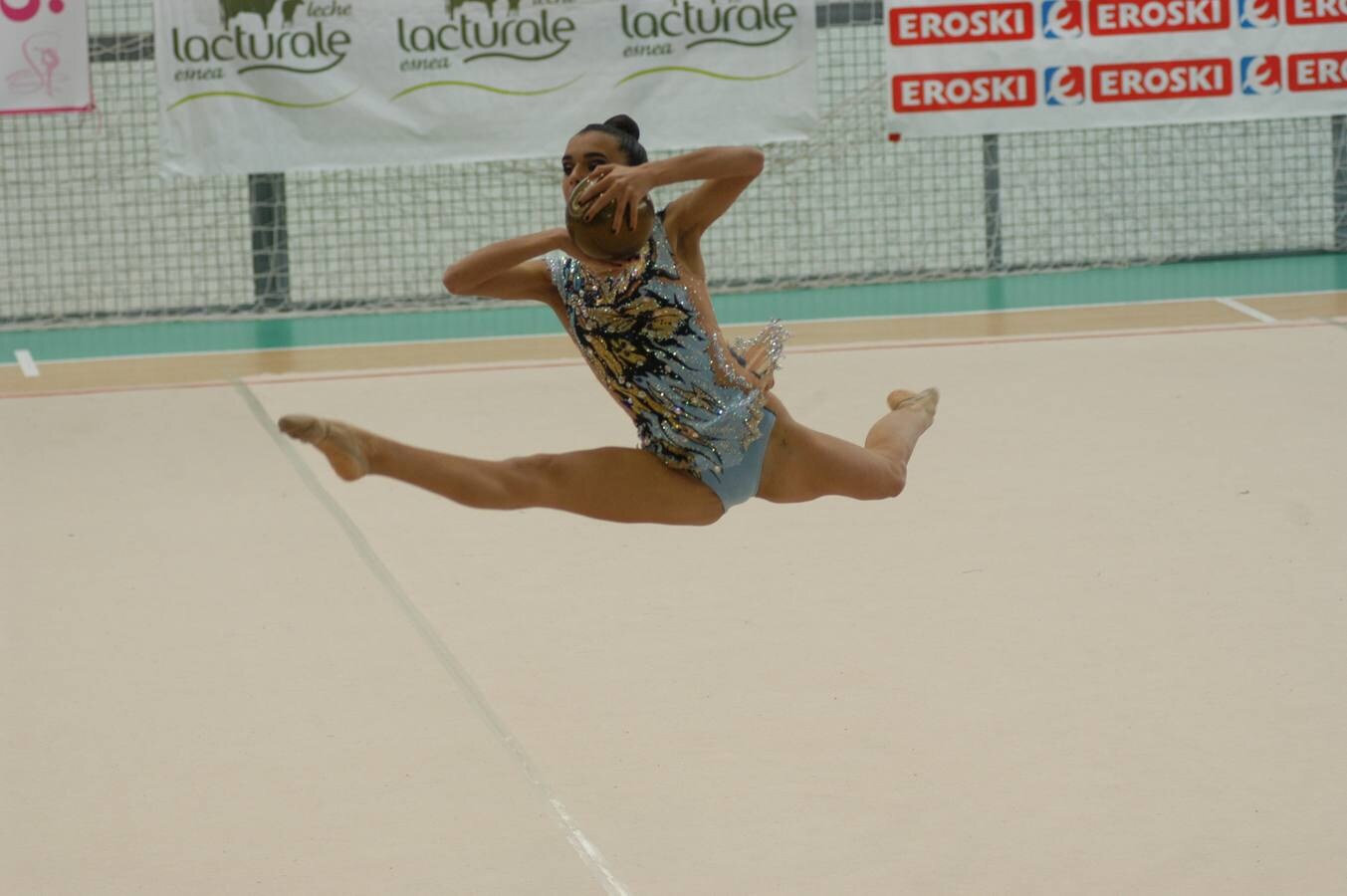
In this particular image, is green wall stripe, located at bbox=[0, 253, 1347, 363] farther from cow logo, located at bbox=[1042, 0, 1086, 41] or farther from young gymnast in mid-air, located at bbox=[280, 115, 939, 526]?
young gymnast in mid-air, located at bbox=[280, 115, 939, 526]

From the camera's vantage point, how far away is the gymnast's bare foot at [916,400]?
4711 millimetres

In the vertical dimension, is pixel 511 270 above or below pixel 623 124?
below

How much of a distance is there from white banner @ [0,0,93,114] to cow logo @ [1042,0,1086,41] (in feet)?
16.5

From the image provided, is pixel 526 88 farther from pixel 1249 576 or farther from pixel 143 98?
pixel 1249 576

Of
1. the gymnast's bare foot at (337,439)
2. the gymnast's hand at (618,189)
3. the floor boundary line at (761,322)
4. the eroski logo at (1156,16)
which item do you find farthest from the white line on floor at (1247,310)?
the gymnast's bare foot at (337,439)

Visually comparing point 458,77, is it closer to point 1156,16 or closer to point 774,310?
point 774,310

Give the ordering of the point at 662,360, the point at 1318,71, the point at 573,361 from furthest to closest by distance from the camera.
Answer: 1. the point at 1318,71
2. the point at 573,361
3. the point at 662,360

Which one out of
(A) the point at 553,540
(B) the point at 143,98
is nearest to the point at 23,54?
(B) the point at 143,98

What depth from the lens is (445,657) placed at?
4.81 m

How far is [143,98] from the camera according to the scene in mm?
9750

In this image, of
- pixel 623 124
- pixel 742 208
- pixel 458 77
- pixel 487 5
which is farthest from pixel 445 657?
pixel 742 208

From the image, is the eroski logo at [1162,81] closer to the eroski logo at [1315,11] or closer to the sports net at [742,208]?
the eroski logo at [1315,11]

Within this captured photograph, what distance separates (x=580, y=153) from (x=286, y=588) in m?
2.42

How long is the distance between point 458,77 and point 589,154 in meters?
6.15
